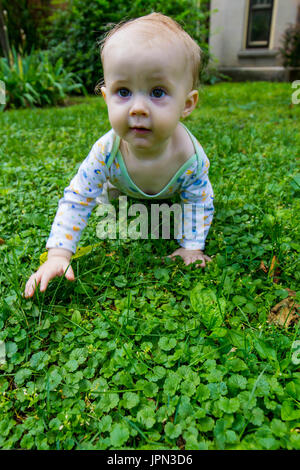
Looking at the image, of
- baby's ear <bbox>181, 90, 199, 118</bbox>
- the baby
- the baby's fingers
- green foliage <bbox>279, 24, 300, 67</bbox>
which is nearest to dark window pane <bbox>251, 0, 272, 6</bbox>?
green foliage <bbox>279, 24, 300, 67</bbox>

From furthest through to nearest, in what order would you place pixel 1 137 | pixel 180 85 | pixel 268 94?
1. pixel 268 94
2. pixel 1 137
3. pixel 180 85

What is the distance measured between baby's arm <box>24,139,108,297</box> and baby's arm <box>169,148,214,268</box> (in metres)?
0.45

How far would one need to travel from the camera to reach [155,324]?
136cm

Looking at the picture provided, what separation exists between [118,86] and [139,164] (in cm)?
46

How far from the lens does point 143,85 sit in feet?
4.56

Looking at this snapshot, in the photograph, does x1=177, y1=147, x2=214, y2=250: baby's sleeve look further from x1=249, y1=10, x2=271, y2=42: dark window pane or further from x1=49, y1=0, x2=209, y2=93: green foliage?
x1=249, y1=10, x2=271, y2=42: dark window pane

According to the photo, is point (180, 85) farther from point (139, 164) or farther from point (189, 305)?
point (189, 305)

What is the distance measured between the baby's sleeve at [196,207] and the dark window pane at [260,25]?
944 cm

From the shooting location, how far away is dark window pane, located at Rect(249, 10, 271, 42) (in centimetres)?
941

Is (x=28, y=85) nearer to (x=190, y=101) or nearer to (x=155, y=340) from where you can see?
(x=190, y=101)

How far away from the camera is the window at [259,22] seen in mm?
9281

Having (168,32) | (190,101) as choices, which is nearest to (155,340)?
(190,101)

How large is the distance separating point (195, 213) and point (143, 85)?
0.72 m

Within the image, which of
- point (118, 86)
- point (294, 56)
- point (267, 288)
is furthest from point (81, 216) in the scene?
point (294, 56)
